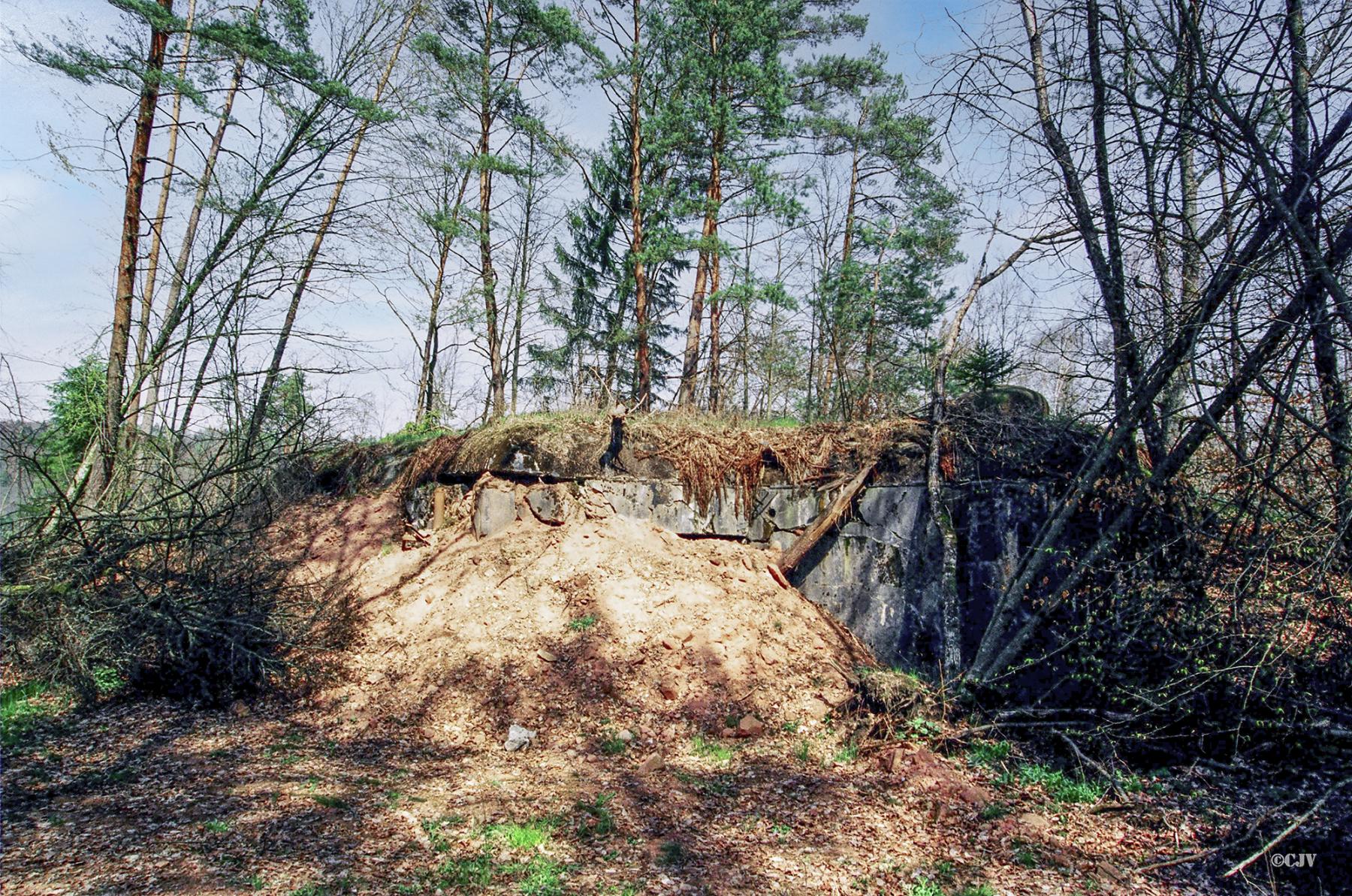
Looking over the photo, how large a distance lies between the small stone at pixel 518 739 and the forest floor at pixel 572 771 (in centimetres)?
8

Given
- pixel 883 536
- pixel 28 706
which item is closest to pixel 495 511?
pixel 28 706

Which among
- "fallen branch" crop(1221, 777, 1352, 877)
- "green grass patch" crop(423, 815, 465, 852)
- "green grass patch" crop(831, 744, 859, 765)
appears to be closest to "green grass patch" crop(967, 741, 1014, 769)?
"green grass patch" crop(831, 744, 859, 765)

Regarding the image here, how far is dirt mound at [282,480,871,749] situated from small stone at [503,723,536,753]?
107 millimetres

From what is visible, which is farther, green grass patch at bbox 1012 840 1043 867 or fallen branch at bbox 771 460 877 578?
A: fallen branch at bbox 771 460 877 578

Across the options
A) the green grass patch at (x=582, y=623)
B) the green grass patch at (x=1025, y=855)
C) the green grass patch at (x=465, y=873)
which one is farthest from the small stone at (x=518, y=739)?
the green grass patch at (x=1025, y=855)

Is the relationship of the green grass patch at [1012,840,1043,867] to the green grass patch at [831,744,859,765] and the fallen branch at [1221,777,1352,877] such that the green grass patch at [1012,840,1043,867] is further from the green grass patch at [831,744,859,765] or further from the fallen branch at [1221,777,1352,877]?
the green grass patch at [831,744,859,765]

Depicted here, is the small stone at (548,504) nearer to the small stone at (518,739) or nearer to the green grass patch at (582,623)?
the green grass patch at (582,623)

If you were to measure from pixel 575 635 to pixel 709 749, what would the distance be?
1.85 meters

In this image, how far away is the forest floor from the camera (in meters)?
3.81

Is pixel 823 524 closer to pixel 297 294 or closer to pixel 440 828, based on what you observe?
pixel 440 828

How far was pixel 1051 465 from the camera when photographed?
21.8ft

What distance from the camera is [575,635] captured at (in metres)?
6.84

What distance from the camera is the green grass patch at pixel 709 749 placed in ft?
18.4

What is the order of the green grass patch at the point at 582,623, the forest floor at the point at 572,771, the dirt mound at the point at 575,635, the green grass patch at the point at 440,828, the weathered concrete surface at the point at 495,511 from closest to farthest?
1. the forest floor at the point at 572,771
2. the green grass patch at the point at 440,828
3. the dirt mound at the point at 575,635
4. the green grass patch at the point at 582,623
5. the weathered concrete surface at the point at 495,511
